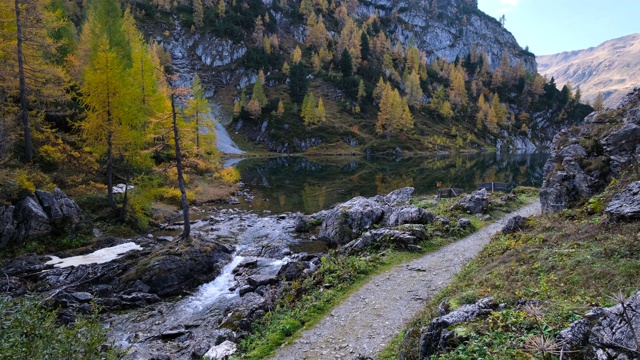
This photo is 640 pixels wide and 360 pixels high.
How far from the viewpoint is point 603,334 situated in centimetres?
553

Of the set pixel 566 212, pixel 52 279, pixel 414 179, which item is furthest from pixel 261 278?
pixel 414 179

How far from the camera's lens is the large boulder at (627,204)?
34.3 feet

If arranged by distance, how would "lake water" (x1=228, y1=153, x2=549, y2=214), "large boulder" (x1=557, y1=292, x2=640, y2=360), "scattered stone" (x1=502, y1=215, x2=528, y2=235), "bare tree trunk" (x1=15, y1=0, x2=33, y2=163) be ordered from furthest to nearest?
"lake water" (x1=228, y1=153, x2=549, y2=214) → "bare tree trunk" (x1=15, y1=0, x2=33, y2=163) → "scattered stone" (x1=502, y1=215, x2=528, y2=235) → "large boulder" (x1=557, y1=292, x2=640, y2=360)

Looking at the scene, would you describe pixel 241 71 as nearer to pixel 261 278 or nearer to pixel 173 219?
pixel 173 219

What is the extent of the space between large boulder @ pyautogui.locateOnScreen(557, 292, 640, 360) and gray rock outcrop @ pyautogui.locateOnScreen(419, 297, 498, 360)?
84.5 inches

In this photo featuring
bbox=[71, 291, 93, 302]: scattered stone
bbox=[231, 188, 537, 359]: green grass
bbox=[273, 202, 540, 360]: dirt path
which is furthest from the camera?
bbox=[71, 291, 93, 302]: scattered stone

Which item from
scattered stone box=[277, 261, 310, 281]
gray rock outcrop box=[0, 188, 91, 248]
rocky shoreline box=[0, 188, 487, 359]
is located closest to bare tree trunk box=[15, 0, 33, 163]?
gray rock outcrop box=[0, 188, 91, 248]

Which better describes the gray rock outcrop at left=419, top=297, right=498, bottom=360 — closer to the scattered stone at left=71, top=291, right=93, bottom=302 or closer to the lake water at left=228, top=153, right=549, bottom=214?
the scattered stone at left=71, top=291, right=93, bottom=302

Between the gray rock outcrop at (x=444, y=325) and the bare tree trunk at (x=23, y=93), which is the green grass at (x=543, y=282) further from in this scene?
the bare tree trunk at (x=23, y=93)

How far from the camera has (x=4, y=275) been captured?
59.0ft

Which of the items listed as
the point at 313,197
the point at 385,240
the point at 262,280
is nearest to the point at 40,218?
the point at 262,280

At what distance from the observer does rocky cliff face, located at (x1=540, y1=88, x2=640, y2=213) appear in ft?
50.8

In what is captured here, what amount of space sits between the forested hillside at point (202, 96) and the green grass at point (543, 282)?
18.7m

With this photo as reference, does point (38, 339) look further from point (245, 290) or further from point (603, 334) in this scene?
point (245, 290)
